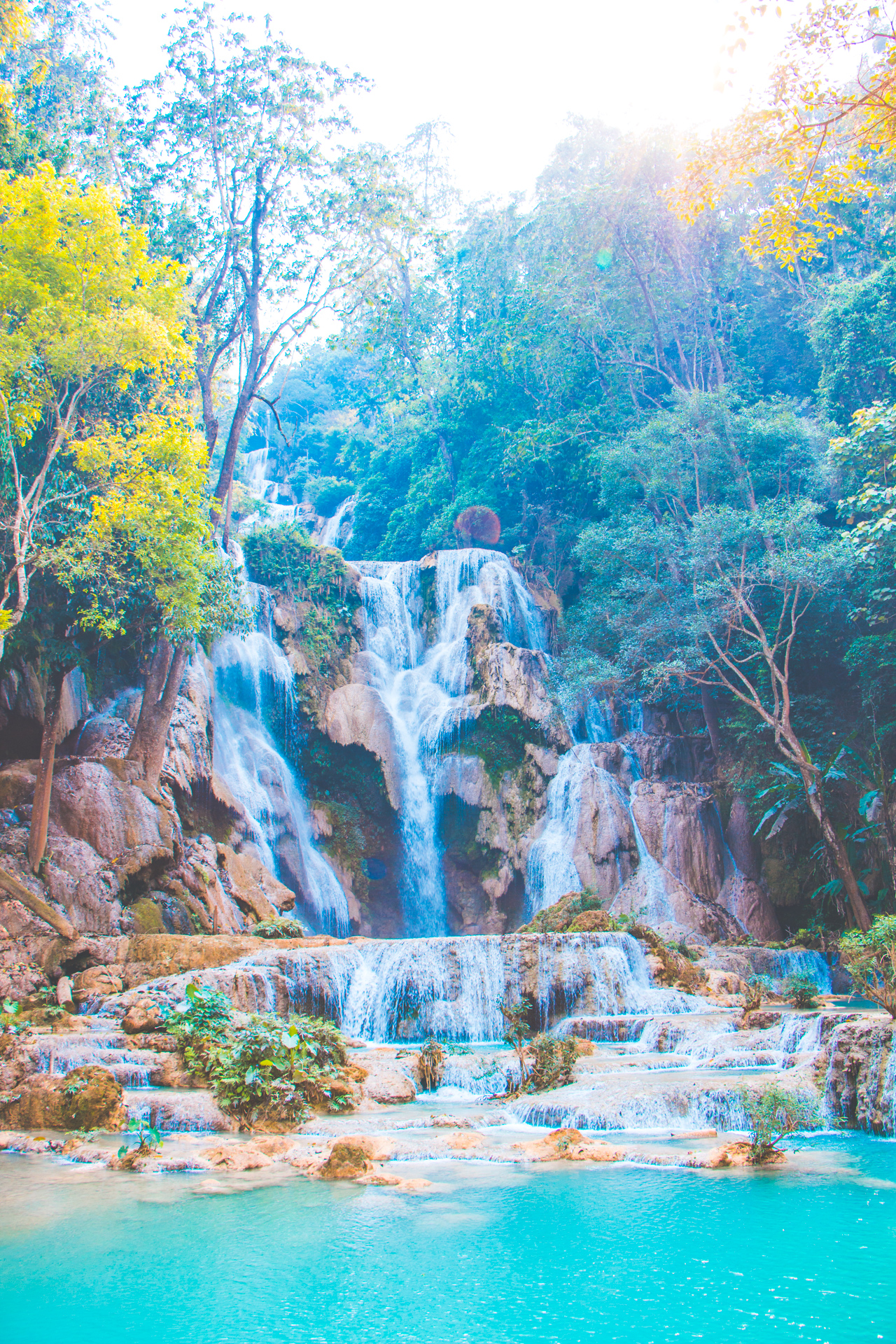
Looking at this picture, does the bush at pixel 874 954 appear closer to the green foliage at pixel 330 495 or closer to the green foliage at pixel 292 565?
the green foliage at pixel 292 565

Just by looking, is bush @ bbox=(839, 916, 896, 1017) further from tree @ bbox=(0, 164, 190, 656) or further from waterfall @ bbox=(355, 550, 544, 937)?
tree @ bbox=(0, 164, 190, 656)

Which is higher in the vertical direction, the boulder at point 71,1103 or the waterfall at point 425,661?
the waterfall at point 425,661

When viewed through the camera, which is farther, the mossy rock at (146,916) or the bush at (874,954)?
the mossy rock at (146,916)

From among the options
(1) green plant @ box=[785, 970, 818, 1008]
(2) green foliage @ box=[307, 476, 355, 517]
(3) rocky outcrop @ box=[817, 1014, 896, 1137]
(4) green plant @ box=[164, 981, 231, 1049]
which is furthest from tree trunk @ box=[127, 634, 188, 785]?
(2) green foliage @ box=[307, 476, 355, 517]

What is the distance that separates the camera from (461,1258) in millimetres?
4477

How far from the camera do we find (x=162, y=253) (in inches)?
723

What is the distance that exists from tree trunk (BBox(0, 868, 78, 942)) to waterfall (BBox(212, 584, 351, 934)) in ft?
20.0

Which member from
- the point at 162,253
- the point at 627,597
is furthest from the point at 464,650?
the point at 162,253

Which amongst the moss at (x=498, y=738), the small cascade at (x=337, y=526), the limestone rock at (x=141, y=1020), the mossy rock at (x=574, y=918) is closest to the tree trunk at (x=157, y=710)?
the limestone rock at (x=141, y=1020)

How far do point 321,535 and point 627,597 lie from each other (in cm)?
1538

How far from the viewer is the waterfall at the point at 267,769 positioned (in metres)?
18.6

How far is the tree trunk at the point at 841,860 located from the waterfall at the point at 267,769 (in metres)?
A: 10.3

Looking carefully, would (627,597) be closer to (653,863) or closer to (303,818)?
→ (653,863)

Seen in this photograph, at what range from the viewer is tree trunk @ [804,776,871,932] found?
15172mm
